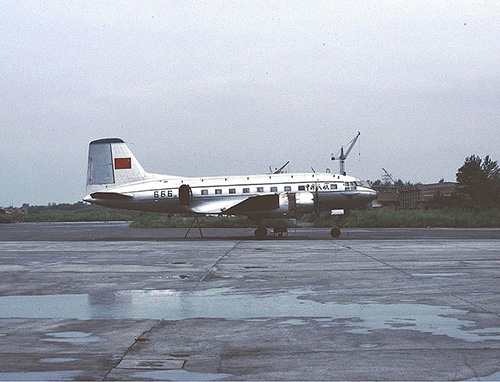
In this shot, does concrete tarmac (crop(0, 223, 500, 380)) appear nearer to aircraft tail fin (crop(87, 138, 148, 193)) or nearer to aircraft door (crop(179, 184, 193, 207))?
aircraft door (crop(179, 184, 193, 207))

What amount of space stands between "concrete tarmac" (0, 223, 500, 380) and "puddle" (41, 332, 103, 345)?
0.04 ft

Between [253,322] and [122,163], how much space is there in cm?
3231

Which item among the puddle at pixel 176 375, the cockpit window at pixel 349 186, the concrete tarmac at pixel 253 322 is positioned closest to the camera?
the puddle at pixel 176 375

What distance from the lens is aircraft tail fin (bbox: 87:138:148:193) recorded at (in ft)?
134

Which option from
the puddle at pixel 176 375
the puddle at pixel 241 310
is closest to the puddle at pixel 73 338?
the puddle at pixel 241 310

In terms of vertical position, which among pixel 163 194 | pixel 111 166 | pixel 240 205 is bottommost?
pixel 240 205

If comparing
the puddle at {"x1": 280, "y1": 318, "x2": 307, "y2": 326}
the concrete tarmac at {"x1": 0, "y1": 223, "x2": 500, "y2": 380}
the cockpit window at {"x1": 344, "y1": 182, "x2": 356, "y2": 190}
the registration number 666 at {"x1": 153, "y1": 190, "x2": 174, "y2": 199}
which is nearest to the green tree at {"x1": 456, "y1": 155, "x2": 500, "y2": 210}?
the cockpit window at {"x1": 344, "y1": 182, "x2": 356, "y2": 190}

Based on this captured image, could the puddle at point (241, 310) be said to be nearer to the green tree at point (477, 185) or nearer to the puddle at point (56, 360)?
the puddle at point (56, 360)

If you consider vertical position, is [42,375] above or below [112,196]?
below

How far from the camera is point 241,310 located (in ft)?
36.0

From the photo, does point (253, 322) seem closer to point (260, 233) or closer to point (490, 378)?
point (490, 378)

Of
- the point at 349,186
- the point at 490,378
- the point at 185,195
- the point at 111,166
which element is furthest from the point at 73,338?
the point at 111,166

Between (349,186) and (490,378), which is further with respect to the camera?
(349,186)

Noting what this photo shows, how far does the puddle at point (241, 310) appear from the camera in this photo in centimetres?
916
